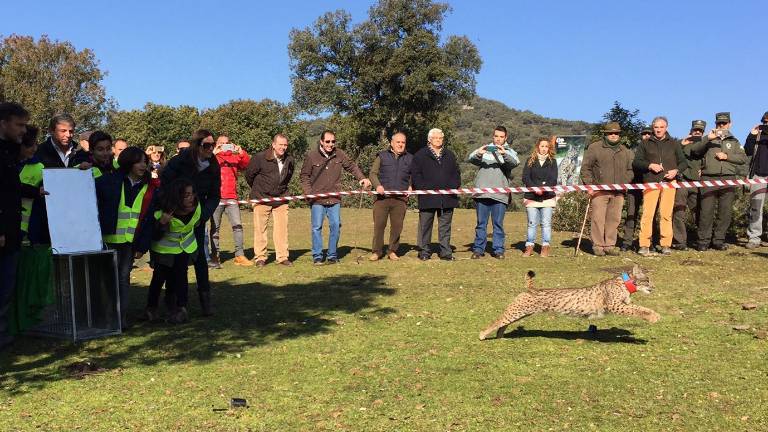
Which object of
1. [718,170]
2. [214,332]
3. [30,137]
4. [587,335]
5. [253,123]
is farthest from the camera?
[253,123]

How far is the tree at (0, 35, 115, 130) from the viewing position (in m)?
49.5

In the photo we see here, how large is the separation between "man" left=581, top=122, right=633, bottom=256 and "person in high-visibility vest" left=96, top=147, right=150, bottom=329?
7.86 m

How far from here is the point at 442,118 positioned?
48.9 m

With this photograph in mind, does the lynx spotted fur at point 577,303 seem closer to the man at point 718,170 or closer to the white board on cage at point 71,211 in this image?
the white board on cage at point 71,211

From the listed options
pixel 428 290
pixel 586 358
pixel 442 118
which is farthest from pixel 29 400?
pixel 442 118

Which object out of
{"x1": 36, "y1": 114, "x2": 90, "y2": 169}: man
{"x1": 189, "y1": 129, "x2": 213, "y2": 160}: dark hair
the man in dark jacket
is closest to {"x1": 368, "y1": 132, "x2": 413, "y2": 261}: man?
the man in dark jacket

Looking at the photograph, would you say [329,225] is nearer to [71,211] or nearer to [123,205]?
[123,205]

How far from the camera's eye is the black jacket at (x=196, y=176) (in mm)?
8031

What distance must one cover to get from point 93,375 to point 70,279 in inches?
54.2

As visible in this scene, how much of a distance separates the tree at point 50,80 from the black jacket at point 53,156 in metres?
45.9

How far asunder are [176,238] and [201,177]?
36.7 inches

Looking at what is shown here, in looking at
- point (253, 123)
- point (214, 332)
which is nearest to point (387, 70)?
point (253, 123)

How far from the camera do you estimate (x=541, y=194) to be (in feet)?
40.0

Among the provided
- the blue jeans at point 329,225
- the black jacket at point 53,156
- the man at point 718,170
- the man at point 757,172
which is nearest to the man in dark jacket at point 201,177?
the black jacket at point 53,156
